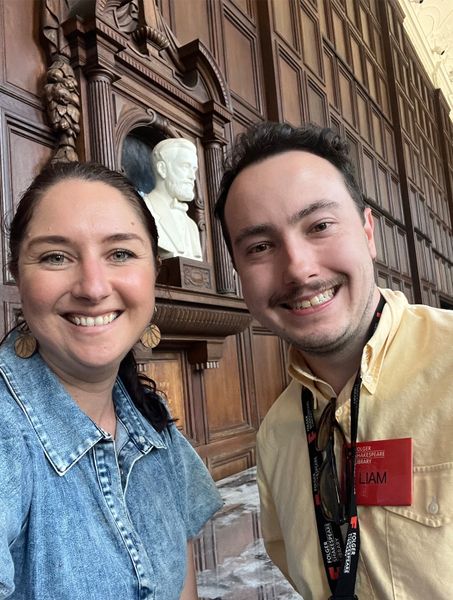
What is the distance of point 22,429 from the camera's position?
0.91m

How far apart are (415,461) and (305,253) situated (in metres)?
0.45

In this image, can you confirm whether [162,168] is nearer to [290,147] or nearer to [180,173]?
[180,173]

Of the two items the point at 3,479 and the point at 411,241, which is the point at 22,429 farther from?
the point at 411,241

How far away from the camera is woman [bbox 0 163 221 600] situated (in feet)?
2.86

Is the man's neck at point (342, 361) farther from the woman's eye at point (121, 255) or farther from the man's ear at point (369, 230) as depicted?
the woman's eye at point (121, 255)

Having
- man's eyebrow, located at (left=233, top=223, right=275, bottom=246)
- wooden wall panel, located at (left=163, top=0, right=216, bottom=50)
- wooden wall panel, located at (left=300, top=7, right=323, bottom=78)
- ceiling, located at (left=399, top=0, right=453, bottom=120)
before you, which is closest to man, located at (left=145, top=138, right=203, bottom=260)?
wooden wall panel, located at (left=163, top=0, right=216, bottom=50)

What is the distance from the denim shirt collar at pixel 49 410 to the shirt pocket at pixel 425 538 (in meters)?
0.57

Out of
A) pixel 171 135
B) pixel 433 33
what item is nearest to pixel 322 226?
pixel 171 135

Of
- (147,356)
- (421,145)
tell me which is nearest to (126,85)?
(147,356)

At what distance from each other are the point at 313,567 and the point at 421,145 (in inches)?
431

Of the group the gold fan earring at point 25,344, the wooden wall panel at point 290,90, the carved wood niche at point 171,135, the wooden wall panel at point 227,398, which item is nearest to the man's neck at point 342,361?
the gold fan earring at point 25,344

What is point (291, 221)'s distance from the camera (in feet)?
3.67

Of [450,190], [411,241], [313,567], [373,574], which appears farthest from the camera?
[450,190]

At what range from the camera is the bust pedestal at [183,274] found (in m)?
2.89
